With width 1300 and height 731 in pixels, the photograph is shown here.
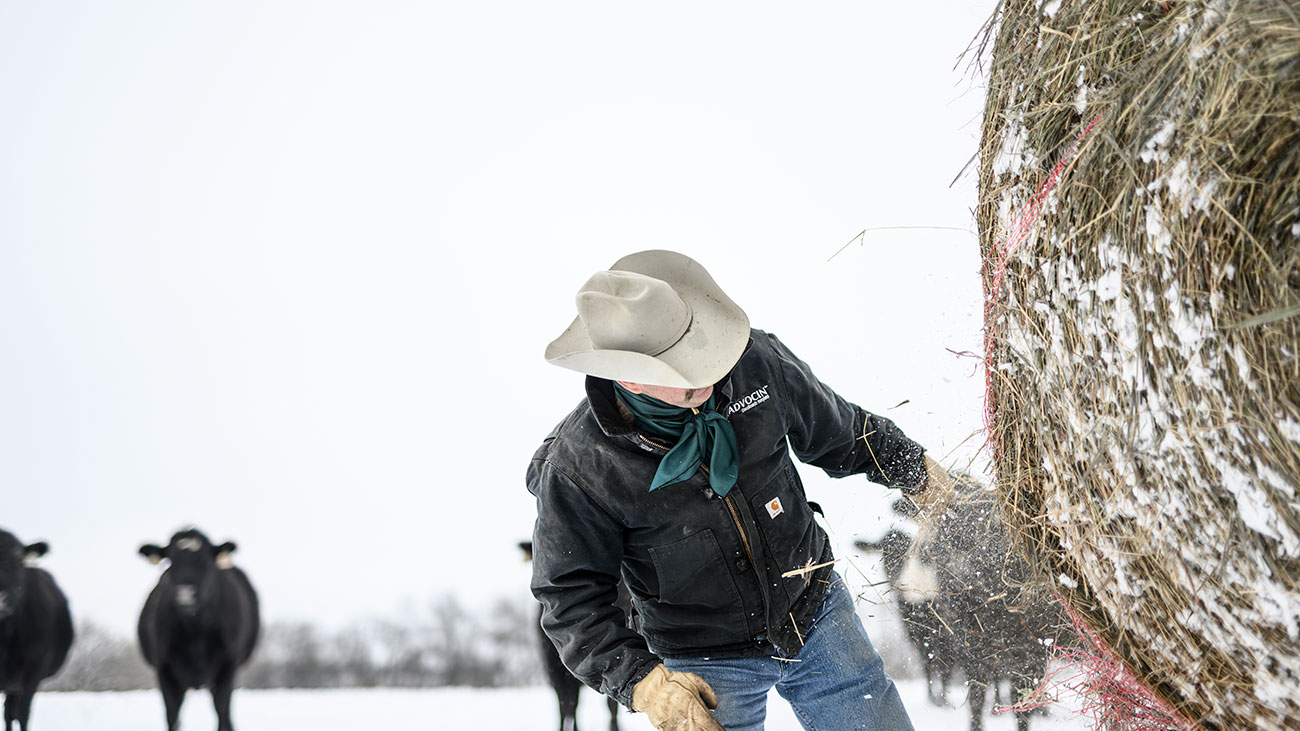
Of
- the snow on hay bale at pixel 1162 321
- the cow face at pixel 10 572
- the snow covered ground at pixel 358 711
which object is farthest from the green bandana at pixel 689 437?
the cow face at pixel 10 572

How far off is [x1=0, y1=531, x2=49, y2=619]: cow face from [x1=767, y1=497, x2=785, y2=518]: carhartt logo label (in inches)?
270

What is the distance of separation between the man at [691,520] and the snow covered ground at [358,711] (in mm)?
3136

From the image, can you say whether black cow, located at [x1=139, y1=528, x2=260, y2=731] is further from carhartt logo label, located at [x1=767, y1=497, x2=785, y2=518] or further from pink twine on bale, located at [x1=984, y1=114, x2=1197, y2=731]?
pink twine on bale, located at [x1=984, y1=114, x2=1197, y2=731]

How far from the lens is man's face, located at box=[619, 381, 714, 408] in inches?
81.0

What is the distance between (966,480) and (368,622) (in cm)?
1105

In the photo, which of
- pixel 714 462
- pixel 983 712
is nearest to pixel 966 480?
pixel 714 462

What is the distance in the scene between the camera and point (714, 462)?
6.93 feet

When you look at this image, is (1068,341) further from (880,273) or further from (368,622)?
(368,622)

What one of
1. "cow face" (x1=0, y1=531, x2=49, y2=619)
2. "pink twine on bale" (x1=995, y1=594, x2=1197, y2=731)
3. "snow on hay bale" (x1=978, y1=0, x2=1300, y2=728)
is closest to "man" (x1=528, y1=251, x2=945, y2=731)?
"pink twine on bale" (x1=995, y1=594, x2=1197, y2=731)

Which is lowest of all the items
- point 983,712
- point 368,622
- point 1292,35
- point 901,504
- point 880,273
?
point 368,622

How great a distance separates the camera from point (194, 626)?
614 centimetres

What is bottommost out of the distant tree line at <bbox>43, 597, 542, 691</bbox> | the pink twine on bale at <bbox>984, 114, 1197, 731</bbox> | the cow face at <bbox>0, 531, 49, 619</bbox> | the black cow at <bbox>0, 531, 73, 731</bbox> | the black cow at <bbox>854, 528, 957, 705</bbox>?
the distant tree line at <bbox>43, 597, 542, 691</bbox>

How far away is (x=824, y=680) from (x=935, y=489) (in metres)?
0.58

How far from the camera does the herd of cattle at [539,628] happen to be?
232 centimetres
